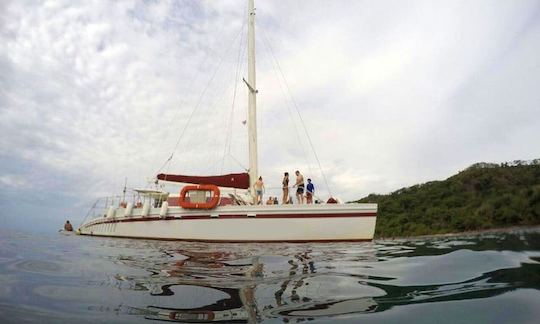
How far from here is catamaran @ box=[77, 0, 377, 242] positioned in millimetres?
12500

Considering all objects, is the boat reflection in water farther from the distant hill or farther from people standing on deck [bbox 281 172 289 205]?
the distant hill

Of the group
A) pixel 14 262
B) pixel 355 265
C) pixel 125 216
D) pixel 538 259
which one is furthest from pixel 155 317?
pixel 125 216

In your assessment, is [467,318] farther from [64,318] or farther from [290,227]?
[290,227]

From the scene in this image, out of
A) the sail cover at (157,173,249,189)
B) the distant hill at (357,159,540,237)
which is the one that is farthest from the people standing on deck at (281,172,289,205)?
the distant hill at (357,159,540,237)

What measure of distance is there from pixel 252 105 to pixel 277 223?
6.28m

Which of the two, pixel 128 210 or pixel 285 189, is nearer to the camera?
pixel 285 189

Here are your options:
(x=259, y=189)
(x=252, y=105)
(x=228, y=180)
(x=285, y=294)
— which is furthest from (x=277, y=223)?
(x=285, y=294)

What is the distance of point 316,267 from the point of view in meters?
5.00

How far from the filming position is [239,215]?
43.3 feet

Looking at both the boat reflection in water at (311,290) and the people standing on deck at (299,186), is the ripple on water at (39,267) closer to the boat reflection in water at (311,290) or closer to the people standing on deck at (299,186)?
the boat reflection in water at (311,290)

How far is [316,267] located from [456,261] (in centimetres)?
187

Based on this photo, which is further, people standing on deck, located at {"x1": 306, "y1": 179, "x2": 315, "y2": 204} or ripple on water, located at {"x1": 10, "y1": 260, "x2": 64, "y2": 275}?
people standing on deck, located at {"x1": 306, "y1": 179, "x2": 315, "y2": 204}

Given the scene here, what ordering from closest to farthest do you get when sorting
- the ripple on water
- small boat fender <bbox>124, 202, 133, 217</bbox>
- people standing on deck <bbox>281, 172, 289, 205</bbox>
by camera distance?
the ripple on water
people standing on deck <bbox>281, 172, 289, 205</bbox>
small boat fender <bbox>124, 202, 133, 217</bbox>

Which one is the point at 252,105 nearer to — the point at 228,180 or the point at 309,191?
the point at 228,180
